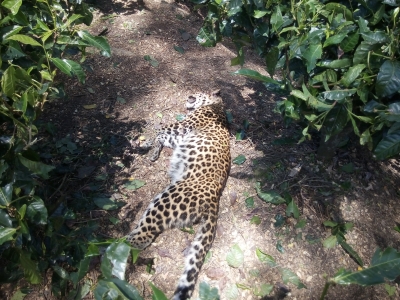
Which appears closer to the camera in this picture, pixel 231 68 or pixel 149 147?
pixel 149 147

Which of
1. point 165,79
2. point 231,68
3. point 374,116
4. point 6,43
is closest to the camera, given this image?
point 6,43

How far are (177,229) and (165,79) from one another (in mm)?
2768

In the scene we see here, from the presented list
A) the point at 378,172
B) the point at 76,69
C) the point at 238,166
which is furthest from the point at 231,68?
the point at 76,69

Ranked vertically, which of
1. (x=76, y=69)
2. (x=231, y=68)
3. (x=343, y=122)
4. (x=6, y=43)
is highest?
(x=6, y=43)

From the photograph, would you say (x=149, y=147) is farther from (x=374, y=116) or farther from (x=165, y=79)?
(x=374, y=116)

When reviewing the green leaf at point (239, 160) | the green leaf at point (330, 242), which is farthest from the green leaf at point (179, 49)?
the green leaf at point (330, 242)

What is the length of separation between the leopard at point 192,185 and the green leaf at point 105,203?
1.07 ft

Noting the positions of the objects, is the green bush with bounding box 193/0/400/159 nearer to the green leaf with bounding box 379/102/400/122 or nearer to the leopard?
the green leaf with bounding box 379/102/400/122

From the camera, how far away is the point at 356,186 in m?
4.18

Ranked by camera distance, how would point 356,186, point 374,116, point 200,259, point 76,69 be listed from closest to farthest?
1. point 76,69
2. point 374,116
3. point 200,259
4. point 356,186

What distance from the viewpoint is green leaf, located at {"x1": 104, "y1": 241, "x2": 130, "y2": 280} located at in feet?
4.54

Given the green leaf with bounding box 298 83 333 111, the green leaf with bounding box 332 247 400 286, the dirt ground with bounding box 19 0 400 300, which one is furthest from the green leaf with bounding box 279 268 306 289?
the green leaf with bounding box 332 247 400 286

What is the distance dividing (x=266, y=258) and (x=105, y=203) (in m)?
1.75

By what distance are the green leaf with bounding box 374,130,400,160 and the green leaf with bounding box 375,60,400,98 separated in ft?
1.21
